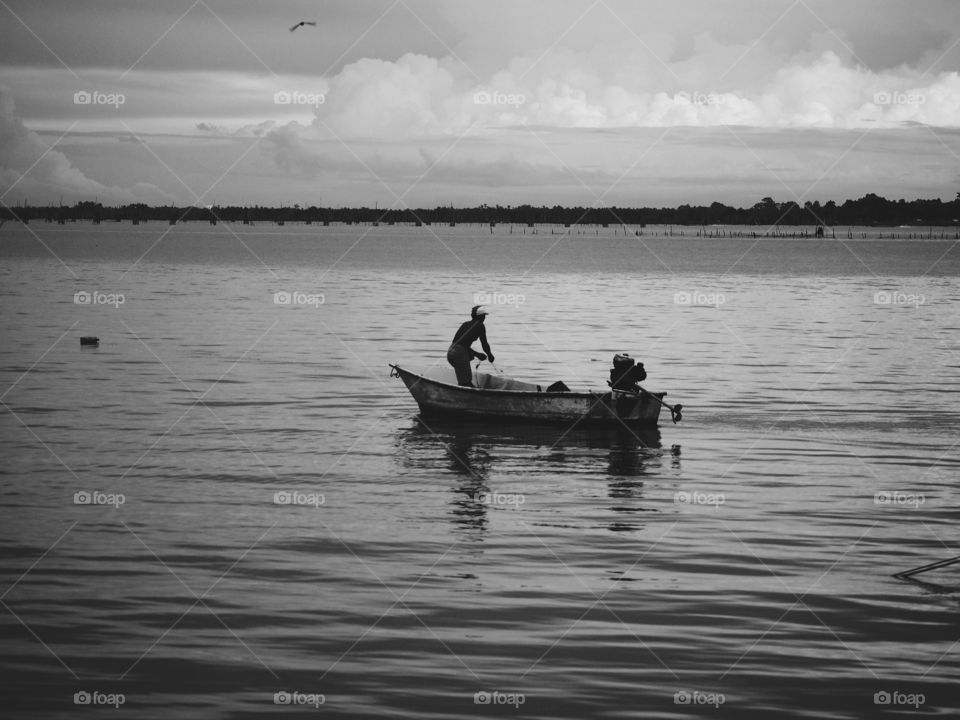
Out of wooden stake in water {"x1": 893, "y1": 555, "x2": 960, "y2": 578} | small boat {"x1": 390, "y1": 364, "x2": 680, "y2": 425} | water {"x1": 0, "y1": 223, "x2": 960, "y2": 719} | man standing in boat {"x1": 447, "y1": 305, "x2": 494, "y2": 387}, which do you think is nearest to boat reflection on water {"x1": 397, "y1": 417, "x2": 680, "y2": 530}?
water {"x1": 0, "y1": 223, "x2": 960, "y2": 719}

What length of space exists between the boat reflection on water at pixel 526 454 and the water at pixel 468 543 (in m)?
0.08

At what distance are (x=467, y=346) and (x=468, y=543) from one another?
28.6 ft

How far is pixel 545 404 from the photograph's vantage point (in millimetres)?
Result: 22188

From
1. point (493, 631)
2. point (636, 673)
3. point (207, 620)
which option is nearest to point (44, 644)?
point (207, 620)

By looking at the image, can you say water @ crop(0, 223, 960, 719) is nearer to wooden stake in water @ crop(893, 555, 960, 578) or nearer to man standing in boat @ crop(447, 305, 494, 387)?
wooden stake in water @ crop(893, 555, 960, 578)

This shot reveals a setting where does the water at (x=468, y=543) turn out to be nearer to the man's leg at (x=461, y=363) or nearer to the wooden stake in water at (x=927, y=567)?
the wooden stake in water at (x=927, y=567)

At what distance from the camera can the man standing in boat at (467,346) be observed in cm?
2217

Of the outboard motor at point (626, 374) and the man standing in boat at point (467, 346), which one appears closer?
the outboard motor at point (626, 374)

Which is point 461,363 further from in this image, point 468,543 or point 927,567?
point 927,567

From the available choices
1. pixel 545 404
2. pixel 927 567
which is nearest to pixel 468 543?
pixel 927 567

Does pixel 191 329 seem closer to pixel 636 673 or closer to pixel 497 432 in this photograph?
pixel 497 432

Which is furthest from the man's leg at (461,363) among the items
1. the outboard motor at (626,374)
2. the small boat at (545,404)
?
the outboard motor at (626,374)

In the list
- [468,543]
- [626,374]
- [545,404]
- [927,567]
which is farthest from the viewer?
[545,404]

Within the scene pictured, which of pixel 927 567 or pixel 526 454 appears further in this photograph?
pixel 526 454
